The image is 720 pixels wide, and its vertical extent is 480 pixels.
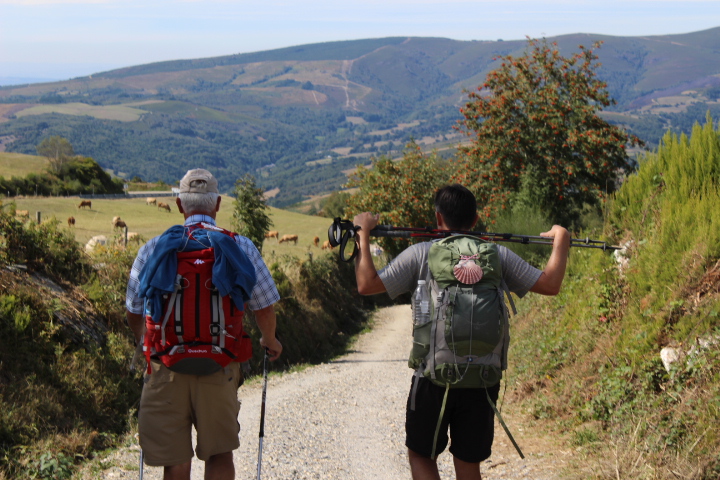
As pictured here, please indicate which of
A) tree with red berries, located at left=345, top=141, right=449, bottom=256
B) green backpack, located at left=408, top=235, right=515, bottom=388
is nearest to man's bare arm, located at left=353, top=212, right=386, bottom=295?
green backpack, located at left=408, top=235, right=515, bottom=388

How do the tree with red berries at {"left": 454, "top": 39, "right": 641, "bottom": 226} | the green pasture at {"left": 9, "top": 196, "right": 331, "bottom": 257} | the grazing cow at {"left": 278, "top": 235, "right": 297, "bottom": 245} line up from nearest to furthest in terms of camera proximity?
the tree with red berries at {"left": 454, "top": 39, "right": 641, "bottom": 226} → the green pasture at {"left": 9, "top": 196, "right": 331, "bottom": 257} → the grazing cow at {"left": 278, "top": 235, "right": 297, "bottom": 245}

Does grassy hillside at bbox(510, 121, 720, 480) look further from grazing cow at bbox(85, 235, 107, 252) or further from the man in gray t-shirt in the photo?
grazing cow at bbox(85, 235, 107, 252)

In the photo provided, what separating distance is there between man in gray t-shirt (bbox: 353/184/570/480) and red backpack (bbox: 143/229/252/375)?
2.37 ft

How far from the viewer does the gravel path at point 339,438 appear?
5.85m

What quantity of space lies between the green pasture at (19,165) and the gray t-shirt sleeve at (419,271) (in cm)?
7303

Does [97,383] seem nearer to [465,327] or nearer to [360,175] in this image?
[465,327]

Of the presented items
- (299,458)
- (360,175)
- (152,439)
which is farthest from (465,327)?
(360,175)

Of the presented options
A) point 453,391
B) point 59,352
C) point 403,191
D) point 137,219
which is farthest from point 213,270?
point 137,219

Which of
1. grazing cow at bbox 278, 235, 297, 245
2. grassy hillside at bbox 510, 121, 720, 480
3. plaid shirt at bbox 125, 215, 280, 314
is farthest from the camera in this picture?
grazing cow at bbox 278, 235, 297, 245

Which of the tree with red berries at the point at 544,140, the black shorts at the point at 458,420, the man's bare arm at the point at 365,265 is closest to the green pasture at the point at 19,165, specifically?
the tree with red berries at the point at 544,140

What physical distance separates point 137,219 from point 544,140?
112ft

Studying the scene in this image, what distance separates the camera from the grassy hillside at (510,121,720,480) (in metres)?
4.75

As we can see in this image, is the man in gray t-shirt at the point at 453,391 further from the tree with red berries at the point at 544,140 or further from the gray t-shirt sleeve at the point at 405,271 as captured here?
the tree with red berries at the point at 544,140

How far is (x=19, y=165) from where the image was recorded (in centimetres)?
8362
